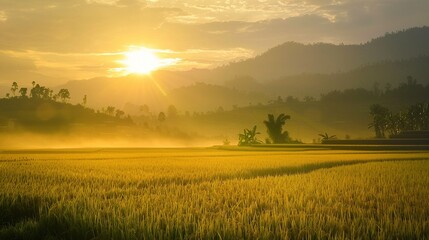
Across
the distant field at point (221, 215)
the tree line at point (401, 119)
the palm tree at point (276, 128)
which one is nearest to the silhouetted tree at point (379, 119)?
the tree line at point (401, 119)

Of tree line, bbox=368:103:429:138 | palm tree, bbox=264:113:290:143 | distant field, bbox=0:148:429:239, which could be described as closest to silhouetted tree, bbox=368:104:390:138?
tree line, bbox=368:103:429:138

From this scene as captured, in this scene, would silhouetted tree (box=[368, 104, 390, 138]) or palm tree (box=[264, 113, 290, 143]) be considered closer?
palm tree (box=[264, 113, 290, 143])

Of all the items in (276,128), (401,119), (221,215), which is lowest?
(221,215)

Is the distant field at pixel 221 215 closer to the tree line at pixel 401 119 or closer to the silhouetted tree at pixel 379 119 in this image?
the silhouetted tree at pixel 379 119

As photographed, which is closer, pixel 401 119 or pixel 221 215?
pixel 221 215

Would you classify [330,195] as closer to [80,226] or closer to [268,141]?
[80,226]

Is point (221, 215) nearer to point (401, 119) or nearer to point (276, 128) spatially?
point (276, 128)

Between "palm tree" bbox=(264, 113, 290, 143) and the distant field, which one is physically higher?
"palm tree" bbox=(264, 113, 290, 143)

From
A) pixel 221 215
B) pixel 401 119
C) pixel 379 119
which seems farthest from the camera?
pixel 401 119

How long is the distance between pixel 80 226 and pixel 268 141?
87.9 metres

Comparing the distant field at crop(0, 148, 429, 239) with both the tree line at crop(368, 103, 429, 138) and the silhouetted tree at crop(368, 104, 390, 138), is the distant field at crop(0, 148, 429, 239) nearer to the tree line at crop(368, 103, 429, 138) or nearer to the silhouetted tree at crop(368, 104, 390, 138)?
the silhouetted tree at crop(368, 104, 390, 138)

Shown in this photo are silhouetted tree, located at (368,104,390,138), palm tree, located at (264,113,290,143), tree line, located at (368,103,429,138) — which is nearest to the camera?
palm tree, located at (264,113,290,143)

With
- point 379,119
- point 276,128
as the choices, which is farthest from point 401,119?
point 276,128

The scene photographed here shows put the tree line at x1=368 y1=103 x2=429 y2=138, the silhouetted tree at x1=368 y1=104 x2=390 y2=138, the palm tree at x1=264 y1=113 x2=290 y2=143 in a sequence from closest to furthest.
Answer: the palm tree at x1=264 y1=113 x2=290 y2=143
the silhouetted tree at x1=368 y1=104 x2=390 y2=138
the tree line at x1=368 y1=103 x2=429 y2=138
